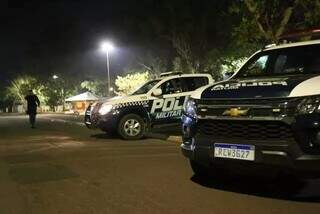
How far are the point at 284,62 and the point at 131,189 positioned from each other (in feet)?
9.29

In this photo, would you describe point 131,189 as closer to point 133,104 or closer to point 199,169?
point 199,169

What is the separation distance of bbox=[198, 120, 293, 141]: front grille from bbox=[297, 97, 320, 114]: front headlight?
25cm

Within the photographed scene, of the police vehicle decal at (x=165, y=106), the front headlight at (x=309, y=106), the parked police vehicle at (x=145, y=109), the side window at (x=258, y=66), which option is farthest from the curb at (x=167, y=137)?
the front headlight at (x=309, y=106)

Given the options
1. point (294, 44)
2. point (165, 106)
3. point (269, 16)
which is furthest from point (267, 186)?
point (269, 16)

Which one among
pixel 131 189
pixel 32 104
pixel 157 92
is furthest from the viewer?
pixel 32 104

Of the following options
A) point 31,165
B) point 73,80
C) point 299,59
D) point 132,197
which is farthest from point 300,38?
point 73,80

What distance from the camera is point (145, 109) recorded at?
608 inches

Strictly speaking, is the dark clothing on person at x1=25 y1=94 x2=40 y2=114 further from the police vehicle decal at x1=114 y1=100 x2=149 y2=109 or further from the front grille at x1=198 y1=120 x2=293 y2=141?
the front grille at x1=198 y1=120 x2=293 y2=141

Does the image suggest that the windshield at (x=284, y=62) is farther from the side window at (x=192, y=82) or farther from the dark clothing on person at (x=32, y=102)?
the dark clothing on person at (x=32, y=102)

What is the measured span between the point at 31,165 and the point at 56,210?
154 inches

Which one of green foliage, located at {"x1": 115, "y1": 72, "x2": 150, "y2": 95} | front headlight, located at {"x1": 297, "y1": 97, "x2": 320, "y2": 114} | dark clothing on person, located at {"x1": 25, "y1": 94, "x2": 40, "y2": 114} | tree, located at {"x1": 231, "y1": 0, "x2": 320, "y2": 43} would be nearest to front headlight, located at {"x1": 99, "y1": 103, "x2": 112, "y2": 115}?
tree, located at {"x1": 231, "y1": 0, "x2": 320, "y2": 43}

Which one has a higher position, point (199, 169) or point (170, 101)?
point (170, 101)

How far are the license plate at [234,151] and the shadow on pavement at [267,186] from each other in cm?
77

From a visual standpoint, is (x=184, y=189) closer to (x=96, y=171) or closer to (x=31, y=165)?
(x=96, y=171)
